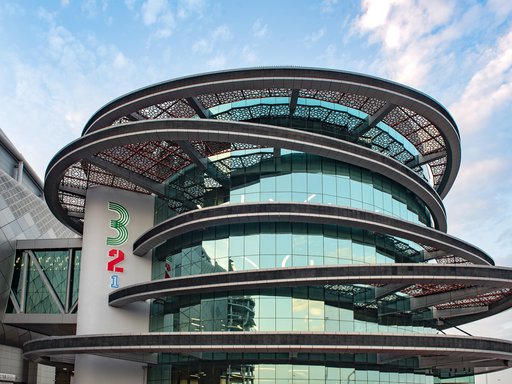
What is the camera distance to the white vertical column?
43.8 m

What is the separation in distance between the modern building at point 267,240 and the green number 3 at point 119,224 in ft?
0.39

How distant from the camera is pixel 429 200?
155 feet

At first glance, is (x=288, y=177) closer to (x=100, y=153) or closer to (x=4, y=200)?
(x=100, y=153)

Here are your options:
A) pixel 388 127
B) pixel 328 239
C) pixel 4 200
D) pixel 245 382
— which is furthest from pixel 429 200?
pixel 4 200

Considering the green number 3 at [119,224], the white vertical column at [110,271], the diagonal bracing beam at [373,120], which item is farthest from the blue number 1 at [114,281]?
the diagonal bracing beam at [373,120]

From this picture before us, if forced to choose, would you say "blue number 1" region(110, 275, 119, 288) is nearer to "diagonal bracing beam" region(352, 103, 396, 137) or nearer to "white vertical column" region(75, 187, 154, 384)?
"white vertical column" region(75, 187, 154, 384)

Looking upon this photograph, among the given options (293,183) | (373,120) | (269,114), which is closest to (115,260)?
(293,183)

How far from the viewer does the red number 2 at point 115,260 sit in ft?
155

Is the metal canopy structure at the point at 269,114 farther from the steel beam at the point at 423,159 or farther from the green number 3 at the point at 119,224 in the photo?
the green number 3 at the point at 119,224

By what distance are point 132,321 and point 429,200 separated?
990 inches

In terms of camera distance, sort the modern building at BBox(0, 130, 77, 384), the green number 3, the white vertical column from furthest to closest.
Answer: the modern building at BBox(0, 130, 77, 384) < the green number 3 < the white vertical column

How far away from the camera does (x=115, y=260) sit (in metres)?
47.4

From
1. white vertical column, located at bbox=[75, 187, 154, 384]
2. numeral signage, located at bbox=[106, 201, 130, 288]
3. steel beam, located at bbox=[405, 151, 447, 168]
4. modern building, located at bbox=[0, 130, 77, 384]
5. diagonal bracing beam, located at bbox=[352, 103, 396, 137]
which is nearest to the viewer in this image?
white vertical column, located at bbox=[75, 187, 154, 384]

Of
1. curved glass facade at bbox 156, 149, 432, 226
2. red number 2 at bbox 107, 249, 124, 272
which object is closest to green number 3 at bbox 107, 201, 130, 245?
red number 2 at bbox 107, 249, 124, 272
